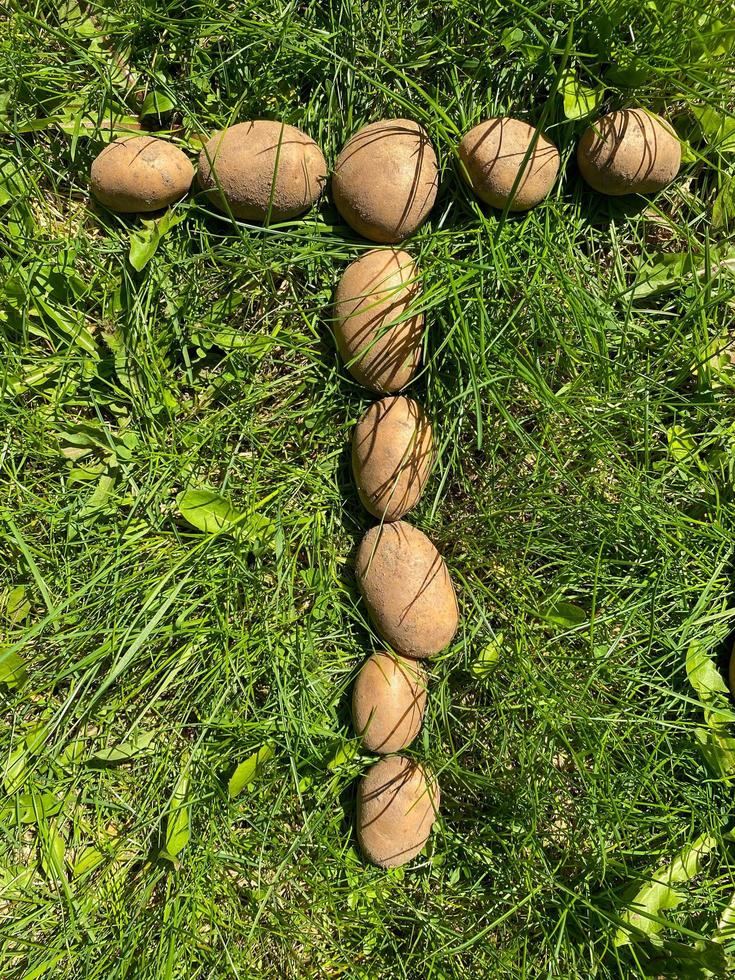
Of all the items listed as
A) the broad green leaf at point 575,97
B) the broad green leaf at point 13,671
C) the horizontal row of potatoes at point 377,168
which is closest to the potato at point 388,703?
the broad green leaf at point 13,671

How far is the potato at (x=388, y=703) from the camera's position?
1.45m

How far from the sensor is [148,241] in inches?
59.9

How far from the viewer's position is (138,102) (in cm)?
156

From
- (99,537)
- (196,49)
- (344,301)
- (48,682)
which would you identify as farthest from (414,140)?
(48,682)

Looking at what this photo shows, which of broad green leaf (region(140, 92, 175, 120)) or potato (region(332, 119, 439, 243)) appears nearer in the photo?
potato (region(332, 119, 439, 243))

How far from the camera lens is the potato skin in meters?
1.40

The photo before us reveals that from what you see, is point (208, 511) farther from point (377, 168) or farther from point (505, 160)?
point (505, 160)

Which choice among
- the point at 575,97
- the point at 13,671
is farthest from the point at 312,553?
the point at 575,97

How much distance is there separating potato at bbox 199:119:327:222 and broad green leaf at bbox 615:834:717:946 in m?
1.63

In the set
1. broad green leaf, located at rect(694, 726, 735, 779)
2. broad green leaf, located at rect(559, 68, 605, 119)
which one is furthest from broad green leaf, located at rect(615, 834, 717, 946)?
broad green leaf, located at rect(559, 68, 605, 119)

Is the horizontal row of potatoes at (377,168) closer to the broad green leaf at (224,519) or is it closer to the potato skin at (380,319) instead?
the potato skin at (380,319)

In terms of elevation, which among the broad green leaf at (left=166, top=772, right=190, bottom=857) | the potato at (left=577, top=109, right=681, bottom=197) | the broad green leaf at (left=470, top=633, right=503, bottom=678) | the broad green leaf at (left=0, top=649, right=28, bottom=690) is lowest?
the broad green leaf at (left=166, top=772, right=190, bottom=857)

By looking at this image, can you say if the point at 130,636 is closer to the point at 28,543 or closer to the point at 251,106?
the point at 28,543

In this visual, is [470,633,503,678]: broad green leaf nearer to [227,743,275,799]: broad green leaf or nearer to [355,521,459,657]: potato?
[355,521,459,657]: potato
